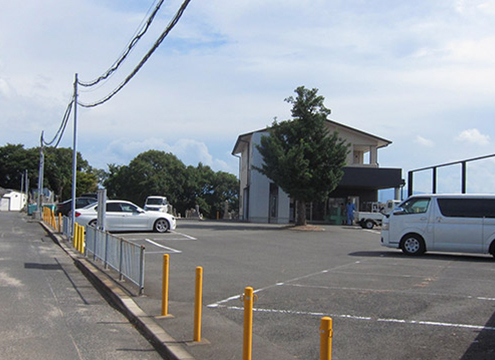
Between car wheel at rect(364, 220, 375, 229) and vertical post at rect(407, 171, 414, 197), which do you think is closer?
vertical post at rect(407, 171, 414, 197)

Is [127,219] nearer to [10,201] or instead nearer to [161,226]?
[161,226]

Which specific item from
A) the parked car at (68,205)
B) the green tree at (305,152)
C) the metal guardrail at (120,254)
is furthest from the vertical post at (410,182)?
the metal guardrail at (120,254)

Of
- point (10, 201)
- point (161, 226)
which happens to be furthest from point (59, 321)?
point (10, 201)

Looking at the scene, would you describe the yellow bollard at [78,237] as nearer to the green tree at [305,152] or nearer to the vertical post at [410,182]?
the green tree at [305,152]

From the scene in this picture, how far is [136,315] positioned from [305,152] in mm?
22396

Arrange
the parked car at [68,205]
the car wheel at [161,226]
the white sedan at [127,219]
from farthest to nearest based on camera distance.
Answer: the parked car at [68,205], the car wheel at [161,226], the white sedan at [127,219]

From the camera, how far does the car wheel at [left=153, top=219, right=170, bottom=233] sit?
22500 mm

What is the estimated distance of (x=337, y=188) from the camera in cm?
4197

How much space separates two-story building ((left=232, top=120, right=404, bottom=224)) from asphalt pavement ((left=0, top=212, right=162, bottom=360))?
2711 cm

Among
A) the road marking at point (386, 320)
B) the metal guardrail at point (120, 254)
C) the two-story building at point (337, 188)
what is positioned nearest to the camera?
the road marking at point (386, 320)

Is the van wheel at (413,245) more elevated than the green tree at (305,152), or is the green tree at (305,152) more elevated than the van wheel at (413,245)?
the green tree at (305,152)

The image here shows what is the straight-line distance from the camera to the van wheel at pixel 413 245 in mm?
15797

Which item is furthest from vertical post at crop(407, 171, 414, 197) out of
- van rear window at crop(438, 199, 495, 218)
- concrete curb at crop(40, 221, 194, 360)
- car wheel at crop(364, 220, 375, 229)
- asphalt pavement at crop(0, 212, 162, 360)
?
asphalt pavement at crop(0, 212, 162, 360)

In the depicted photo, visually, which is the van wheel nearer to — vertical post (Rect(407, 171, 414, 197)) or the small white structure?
vertical post (Rect(407, 171, 414, 197))
